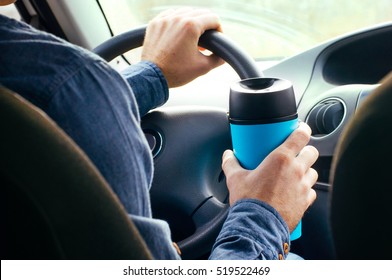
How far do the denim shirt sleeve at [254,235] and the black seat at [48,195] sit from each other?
0.98 feet

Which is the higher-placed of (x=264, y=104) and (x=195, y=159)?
(x=264, y=104)

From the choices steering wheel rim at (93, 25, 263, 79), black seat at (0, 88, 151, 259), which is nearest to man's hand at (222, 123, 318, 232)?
steering wheel rim at (93, 25, 263, 79)

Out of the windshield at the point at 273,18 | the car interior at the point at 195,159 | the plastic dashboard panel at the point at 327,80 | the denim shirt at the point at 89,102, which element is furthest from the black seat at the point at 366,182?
the windshield at the point at 273,18

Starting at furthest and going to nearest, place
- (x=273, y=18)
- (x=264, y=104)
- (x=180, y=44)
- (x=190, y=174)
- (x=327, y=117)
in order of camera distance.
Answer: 1. (x=273, y=18)
2. (x=327, y=117)
3. (x=190, y=174)
4. (x=180, y=44)
5. (x=264, y=104)

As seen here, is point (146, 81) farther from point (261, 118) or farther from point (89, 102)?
point (89, 102)

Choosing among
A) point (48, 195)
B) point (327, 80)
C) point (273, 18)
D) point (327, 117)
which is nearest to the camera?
point (48, 195)

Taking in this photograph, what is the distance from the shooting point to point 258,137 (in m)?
0.87

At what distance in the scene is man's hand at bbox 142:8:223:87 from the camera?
1062 mm

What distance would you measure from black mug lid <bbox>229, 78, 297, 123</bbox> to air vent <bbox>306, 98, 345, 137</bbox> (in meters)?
0.54

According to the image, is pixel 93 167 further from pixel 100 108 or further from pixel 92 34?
pixel 92 34

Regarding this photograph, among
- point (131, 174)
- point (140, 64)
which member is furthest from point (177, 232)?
point (131, 174)

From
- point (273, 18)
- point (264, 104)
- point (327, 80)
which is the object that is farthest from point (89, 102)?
point (273, 18)

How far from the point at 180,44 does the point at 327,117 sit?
0.50 meters
